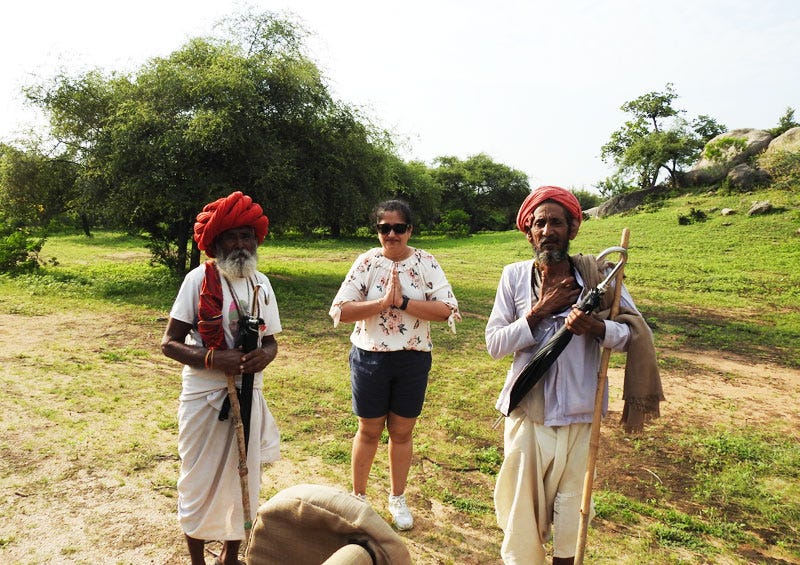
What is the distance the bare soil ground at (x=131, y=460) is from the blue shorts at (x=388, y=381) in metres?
0.87

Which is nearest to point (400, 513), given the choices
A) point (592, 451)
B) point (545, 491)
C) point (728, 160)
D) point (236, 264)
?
point (545, 491)

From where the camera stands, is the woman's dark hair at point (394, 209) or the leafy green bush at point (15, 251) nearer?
the woman's dark hair at point (394, 209)

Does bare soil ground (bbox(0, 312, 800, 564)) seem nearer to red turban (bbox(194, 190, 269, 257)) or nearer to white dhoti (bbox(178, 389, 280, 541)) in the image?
white dhoti (bbox(178, 389, 280, 541))

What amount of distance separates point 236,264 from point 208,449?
3.14 ft

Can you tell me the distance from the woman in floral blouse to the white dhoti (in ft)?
2.47

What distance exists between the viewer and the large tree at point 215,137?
37.2 feet

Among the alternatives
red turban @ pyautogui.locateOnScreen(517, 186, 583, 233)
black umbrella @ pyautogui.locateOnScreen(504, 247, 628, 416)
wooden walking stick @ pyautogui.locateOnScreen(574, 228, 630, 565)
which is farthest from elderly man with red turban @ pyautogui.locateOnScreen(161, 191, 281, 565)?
wooden walking stick @ pyautogui.locateOnScreen(574, 228, 630, 565)

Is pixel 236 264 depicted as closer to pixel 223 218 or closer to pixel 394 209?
pixel 223 218

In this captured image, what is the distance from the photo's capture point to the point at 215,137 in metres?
11.1

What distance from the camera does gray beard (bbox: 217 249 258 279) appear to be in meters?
2.82

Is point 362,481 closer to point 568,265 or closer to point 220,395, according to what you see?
point 220,395

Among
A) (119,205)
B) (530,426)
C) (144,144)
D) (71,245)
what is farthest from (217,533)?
(71,245)

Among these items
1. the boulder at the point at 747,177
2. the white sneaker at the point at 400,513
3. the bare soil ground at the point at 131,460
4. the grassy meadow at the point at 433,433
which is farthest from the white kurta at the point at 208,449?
the boulder at the point at 747,177

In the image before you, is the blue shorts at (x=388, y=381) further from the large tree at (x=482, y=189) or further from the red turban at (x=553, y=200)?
the large tree at (x=482, y=189)
